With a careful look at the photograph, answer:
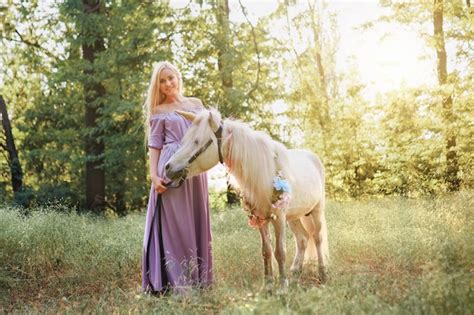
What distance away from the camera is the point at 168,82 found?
4820 mm

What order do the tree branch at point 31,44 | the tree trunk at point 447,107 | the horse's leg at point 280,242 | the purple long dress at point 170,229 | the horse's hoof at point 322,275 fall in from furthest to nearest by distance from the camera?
the tree branch at point 31,44, the tree trunk at point 447,107, the horse's hoof at point 322,275, the purple long dress at point 170,229, the horse's leg at point 280,242

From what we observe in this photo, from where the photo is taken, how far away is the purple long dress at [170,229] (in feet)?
15.6

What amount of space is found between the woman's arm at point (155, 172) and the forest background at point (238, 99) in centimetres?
692

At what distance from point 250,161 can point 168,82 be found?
117 cm

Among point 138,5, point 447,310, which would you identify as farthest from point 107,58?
point 447,310

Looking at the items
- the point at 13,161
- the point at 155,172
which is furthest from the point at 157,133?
the point at 13,161

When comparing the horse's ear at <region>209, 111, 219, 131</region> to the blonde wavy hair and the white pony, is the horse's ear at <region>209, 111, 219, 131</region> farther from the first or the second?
the blonde wavy hair

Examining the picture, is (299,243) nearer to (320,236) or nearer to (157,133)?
(320,236)

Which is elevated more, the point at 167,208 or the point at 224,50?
the point at 224,50

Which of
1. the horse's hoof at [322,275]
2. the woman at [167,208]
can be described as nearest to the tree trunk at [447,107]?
the horse's hoof at [322,275]

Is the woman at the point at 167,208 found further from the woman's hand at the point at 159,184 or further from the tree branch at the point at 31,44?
the tree branch at the point at 31,44

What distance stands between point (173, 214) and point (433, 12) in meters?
11.6

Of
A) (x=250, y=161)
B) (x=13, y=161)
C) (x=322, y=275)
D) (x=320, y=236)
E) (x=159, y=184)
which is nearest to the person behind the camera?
(x=250, y=161)

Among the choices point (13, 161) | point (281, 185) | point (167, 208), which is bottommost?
point (13, 161)
